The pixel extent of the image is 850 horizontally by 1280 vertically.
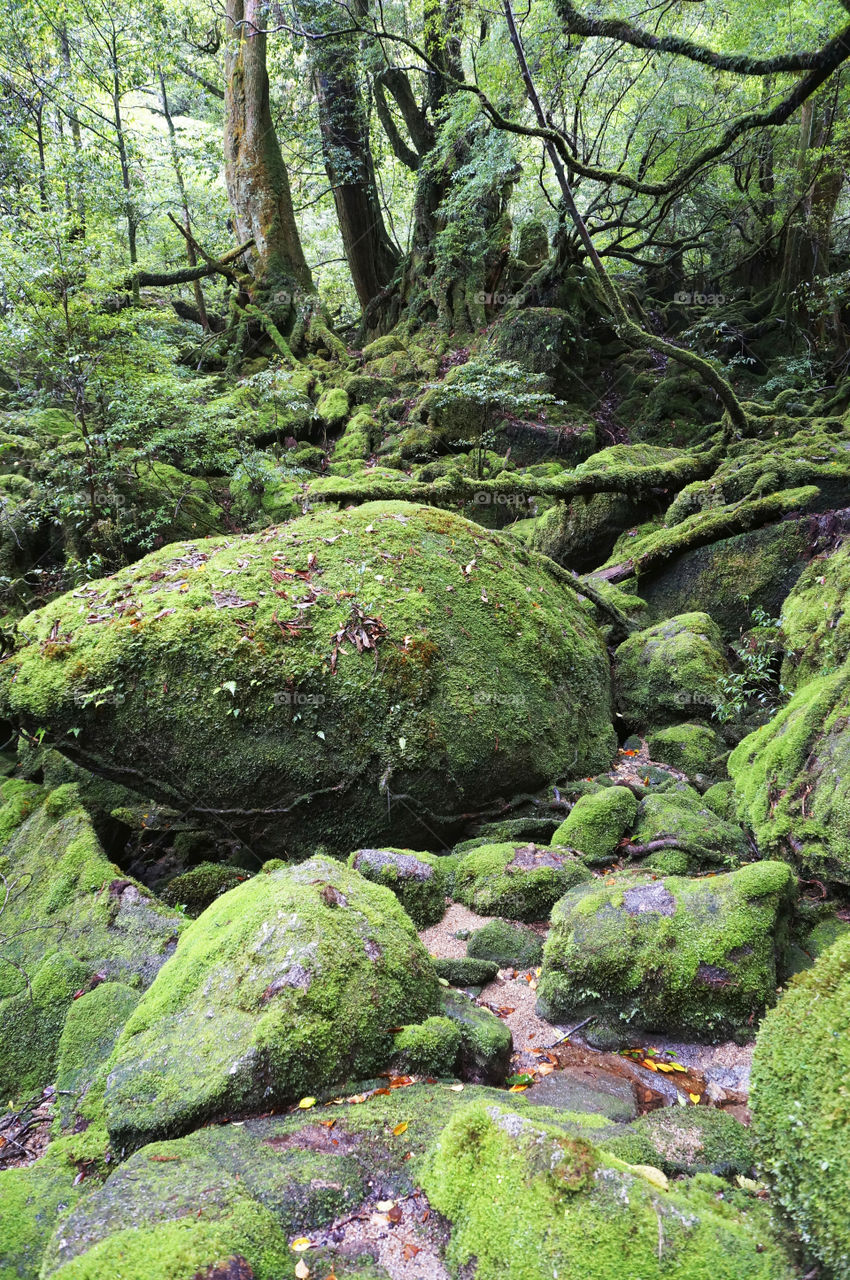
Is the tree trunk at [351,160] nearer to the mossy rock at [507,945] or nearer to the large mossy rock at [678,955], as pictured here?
the mossy rock at [507,945]

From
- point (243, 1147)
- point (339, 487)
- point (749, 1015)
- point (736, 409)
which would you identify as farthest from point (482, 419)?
point (243, 1147)

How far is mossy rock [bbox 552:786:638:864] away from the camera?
192 inches

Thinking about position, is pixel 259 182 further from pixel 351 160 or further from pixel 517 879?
pixel 517 879

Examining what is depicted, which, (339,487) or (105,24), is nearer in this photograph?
(339,487)

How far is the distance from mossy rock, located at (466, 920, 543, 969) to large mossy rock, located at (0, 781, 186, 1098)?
1871 mm

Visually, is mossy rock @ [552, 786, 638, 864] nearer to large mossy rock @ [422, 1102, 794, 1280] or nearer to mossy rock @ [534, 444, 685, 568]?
large mossy rock @ [422, 1102, 794, 1280]

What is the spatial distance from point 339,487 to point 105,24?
1477 cm

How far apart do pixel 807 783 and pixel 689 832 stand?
0.84 metres

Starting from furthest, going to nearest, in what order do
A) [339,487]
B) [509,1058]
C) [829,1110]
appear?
[339,487], [509,1058], [829,1110]

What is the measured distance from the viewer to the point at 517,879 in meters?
4.45

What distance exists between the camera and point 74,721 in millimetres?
4859

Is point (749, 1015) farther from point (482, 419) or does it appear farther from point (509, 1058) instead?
point (482, 419)

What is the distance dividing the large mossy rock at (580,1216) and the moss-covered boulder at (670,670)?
5049mm

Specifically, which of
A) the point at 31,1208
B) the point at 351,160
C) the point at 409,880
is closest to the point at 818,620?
the point at 409,880
